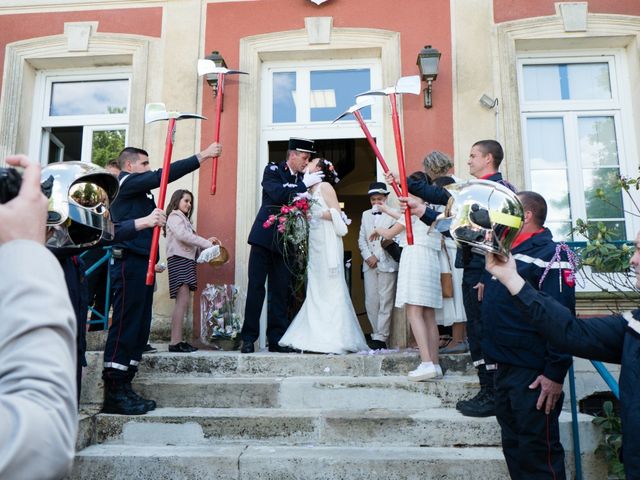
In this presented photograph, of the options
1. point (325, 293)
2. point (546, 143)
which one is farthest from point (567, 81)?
point (325, 293)

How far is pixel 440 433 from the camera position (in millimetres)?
3801

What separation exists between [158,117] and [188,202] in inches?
57.1

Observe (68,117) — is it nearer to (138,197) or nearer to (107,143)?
(107,143)

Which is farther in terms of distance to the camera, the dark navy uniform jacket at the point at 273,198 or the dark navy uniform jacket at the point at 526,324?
the dark navy uniform jacket at the point at 273,198

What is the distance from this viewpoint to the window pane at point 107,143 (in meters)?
6.91

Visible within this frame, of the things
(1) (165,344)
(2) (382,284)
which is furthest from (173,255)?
(2) (382,284)

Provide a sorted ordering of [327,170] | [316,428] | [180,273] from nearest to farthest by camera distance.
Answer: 1. [316,428]
2. [180,273]
3. [327,170]

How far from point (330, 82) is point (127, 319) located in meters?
3.96

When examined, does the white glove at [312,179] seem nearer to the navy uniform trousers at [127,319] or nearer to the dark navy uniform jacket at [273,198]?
the dark navy uniform jacket at [273,198]

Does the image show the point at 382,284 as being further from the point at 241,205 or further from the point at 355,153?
the point at 355,153

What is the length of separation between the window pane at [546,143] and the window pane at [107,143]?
501 centimetres

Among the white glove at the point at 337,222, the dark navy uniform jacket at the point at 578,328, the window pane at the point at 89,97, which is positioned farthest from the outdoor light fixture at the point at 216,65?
the dark navy uniform jacket at the point at 578,328

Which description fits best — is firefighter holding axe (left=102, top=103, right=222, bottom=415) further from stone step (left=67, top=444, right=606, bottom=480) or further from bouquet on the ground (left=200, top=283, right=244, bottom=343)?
bouquet on the ground (left=200, top=283, right=244, bottom=343)

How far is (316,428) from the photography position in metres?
3.86
